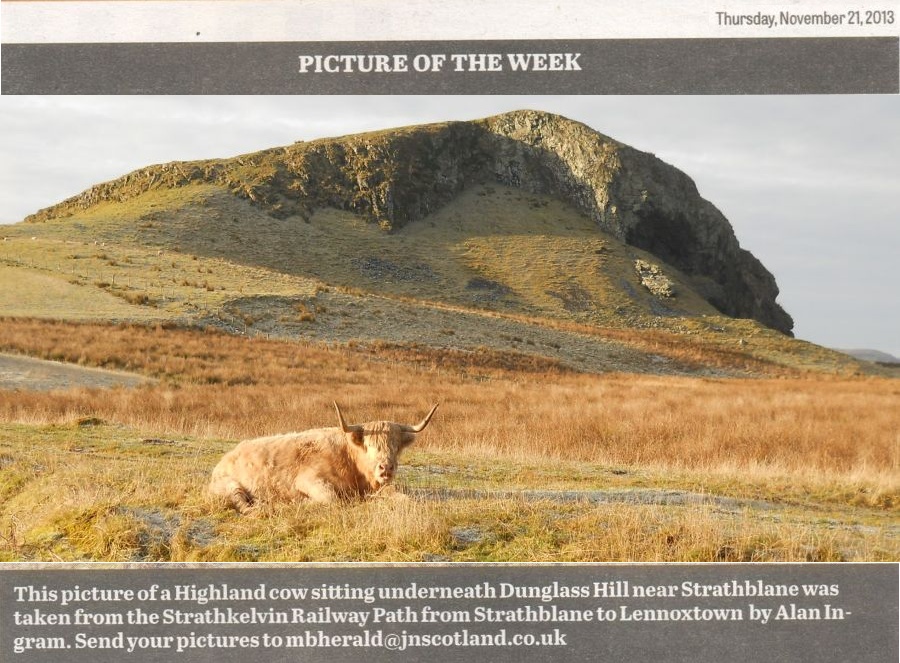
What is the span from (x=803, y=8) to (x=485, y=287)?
51.4 metres

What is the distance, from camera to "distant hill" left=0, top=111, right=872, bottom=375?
20.1 metres

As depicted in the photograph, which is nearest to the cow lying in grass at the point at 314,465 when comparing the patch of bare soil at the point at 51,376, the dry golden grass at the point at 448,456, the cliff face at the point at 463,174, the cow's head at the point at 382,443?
the cow's head at the point at 382,443

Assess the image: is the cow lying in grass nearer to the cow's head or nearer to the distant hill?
the cow's head

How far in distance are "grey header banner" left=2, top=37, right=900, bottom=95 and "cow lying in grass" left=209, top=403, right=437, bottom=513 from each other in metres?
2.86

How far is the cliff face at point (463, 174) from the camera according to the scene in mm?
57969

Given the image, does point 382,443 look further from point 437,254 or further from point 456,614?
point 437,254

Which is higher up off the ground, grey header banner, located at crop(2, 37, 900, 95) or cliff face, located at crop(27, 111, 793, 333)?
cliff face, located at crop(27, 111, 793, 333)

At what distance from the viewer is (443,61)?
6105 millimetres

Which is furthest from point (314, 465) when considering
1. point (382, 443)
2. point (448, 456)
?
point (448, 456)

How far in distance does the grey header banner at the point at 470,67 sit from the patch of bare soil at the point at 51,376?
5.86m

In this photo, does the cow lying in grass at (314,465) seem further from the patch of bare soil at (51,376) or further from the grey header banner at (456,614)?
the patch of bare soil at (51,376)

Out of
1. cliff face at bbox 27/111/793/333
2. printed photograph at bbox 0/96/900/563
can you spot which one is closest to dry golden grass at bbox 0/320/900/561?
printed photograph at bbox 0/96/900/563

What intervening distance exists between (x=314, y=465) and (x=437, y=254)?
56.4m

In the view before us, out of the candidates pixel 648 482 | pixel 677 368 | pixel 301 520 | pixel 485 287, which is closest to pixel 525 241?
pixel 485 287
